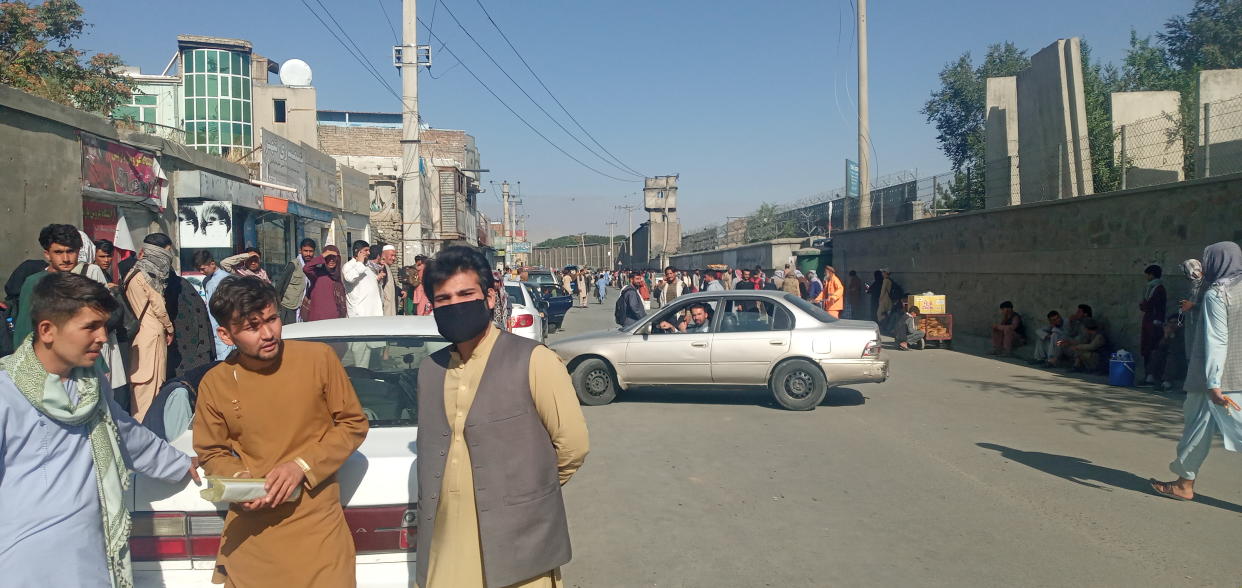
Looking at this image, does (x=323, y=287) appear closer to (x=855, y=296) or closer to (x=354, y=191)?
(x=354, y=191)

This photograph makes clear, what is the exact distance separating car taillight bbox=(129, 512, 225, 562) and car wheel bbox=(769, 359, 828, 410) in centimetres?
781

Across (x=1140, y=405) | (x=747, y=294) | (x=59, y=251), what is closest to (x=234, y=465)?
(x=59, y=251)

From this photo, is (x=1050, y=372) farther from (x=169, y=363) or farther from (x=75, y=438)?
(x=75, y=438)

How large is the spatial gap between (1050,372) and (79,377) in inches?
566

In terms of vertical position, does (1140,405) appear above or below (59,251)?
below

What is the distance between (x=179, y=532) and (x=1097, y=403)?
10831 mm

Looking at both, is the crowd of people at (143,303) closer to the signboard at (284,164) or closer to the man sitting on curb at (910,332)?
the signboard at (284,164)

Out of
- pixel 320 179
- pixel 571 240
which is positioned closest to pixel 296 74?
pixel 320 179

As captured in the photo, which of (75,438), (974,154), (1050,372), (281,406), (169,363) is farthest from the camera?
(974,154)

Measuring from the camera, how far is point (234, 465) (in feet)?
9.28

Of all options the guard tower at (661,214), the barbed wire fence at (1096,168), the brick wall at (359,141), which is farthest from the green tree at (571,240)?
the barbed wire fence at (1096,168)

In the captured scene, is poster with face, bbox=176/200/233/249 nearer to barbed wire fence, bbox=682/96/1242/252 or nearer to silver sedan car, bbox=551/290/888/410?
silver sedan car, bbox=551/290/888/410

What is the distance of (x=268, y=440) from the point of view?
2807 millimetres

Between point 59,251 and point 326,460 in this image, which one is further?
point 59,251
